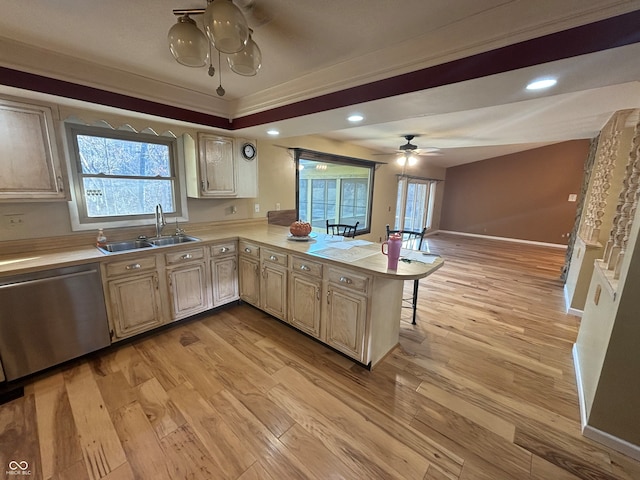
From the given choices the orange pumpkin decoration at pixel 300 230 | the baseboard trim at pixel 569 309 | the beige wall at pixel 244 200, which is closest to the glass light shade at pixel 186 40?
the beige wall at pixel 244 200

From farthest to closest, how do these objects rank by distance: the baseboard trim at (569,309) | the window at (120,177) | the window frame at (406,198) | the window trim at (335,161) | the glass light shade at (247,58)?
the window frame at (406,198) → the window trim at (335,161) → the baseboard trim at (569,309) → the window at (120,177) → the glass light shade at (247,58)

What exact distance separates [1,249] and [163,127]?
1.64 meters

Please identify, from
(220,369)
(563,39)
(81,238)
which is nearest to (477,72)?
(563,39)

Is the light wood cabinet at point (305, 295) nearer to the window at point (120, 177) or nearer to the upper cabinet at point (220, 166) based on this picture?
the upper cabinet at point (220, 166)

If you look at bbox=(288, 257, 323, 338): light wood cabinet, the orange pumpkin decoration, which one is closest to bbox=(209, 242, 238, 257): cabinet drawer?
the orange pumpkin decoration

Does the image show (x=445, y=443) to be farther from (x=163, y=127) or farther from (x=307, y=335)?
(x=163, y=127)

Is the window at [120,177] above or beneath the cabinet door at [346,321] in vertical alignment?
above

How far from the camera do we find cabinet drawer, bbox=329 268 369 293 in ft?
6.57

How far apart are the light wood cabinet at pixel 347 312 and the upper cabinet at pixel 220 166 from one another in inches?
68.6

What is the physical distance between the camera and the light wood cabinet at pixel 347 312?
2.04 meters

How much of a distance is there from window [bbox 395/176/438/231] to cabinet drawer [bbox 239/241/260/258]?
4.80 m

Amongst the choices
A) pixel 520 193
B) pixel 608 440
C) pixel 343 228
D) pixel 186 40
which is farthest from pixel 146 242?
pixel 520 193

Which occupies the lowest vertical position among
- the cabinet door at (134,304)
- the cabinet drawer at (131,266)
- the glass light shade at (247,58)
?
the cabinet door at (134,304)

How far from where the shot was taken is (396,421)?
171 centimetres
